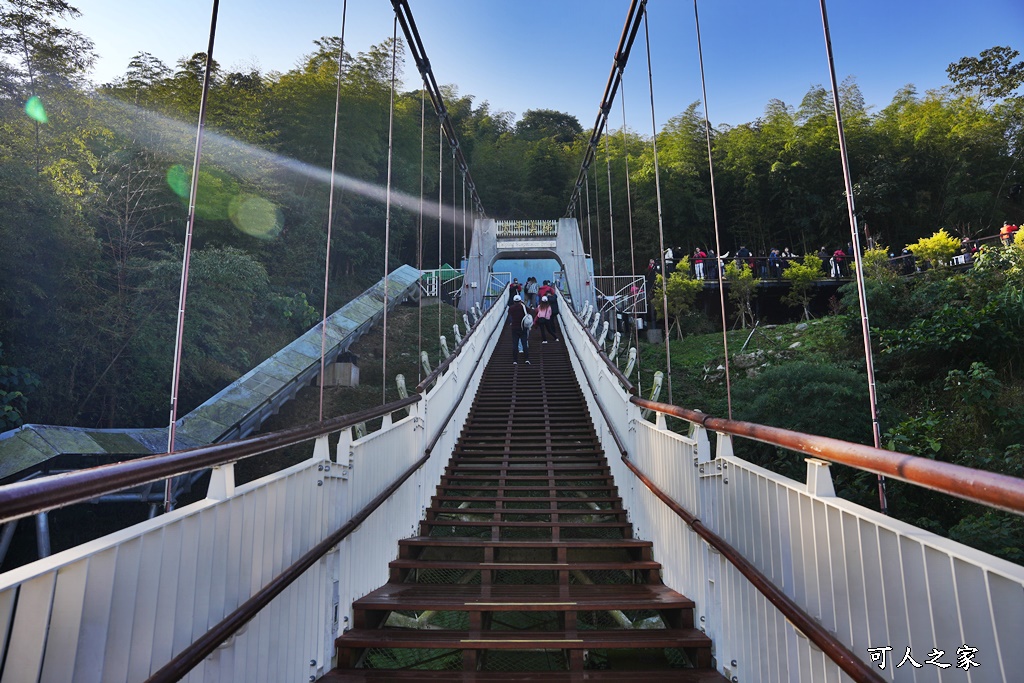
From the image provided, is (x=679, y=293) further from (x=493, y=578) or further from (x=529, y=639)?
(x=529, y=639)

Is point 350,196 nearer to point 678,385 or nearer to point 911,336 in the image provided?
point 678,385

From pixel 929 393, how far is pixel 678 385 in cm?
467

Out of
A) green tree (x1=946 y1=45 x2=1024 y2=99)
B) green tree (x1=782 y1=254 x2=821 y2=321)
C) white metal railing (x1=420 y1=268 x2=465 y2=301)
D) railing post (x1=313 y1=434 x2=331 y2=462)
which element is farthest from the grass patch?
green tree (x1=946 y1=45 x2=1024 y2=99)

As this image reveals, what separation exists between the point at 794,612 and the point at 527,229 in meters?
23.9

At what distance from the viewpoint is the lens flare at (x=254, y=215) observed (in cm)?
1709

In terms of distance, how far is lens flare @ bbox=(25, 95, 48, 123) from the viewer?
35.8 ft

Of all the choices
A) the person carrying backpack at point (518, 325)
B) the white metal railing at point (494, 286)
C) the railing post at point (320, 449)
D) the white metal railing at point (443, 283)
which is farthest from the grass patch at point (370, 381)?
the railing post at point (320, 449)

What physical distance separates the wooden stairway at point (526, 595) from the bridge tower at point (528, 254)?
43.5ft

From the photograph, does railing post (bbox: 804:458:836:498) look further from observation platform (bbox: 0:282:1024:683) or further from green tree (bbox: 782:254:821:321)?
green tree (bbox: 782:254:821:321)

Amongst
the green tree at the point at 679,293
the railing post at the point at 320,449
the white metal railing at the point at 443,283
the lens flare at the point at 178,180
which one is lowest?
the railing post at the point at 320,449

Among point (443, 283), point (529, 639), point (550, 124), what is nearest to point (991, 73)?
point (443, 283)

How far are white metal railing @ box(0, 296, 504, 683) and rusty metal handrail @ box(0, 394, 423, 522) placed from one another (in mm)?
114

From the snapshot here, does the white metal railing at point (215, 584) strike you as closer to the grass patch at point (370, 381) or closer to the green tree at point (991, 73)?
the grass patch at point (370, 381)

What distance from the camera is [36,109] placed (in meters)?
11.1
